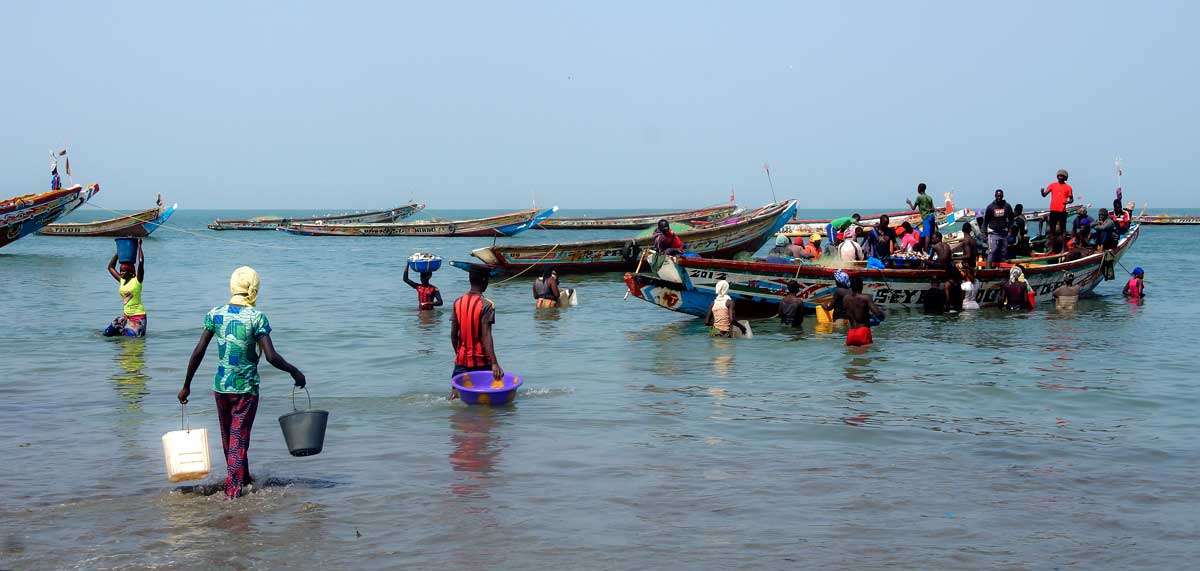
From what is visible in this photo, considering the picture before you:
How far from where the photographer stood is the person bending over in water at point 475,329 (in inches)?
355

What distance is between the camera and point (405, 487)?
297 inches

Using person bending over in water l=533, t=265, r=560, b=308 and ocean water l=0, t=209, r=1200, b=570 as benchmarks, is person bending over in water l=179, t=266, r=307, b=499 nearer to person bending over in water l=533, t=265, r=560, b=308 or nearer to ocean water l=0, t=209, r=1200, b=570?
ocean water l=0, t=209, r=1200, b=570

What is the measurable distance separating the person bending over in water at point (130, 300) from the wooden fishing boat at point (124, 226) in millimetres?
42170

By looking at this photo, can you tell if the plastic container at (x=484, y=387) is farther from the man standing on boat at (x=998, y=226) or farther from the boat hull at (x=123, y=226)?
the boat hull at (x=123, y=226)

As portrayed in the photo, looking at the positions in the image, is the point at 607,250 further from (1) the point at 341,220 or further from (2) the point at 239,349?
(1) the point at 341,220

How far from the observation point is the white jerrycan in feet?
22.9

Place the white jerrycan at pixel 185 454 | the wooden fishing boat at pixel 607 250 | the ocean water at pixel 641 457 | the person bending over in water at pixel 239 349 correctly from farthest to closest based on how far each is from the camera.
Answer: the wooden fishing boat at pixel 607 250
the white jerrycan at pixel 185 454
the person bending over in water at pixel 239 349
the ocean water at pixel 641 457

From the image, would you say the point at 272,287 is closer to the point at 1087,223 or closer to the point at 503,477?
the point at 1087,223

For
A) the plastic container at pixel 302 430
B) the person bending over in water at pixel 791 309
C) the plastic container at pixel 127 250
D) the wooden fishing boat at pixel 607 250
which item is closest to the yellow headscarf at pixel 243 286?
the plastic container at pixel 302 430

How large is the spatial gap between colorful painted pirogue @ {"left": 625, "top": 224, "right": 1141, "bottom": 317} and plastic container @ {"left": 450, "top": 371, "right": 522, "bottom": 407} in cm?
739

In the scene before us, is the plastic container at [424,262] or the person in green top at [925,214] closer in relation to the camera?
the plastic container at [424,262]

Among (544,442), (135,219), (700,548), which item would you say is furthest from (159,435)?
(135,219)

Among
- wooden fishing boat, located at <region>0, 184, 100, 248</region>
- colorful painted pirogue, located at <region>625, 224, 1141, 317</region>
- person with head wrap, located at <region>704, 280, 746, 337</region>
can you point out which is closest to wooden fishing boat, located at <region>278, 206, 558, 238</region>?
wooden fishing boat, located at <region>0, 184, 100, 248</region>

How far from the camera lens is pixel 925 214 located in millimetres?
21828
